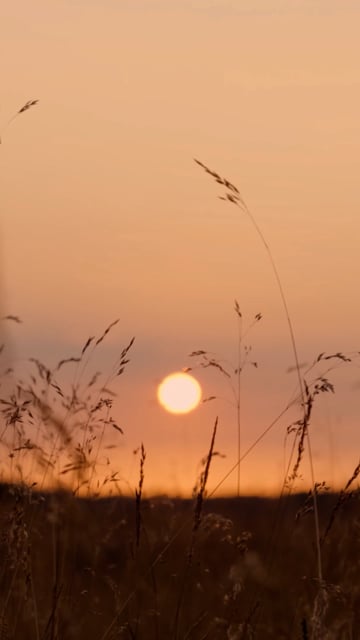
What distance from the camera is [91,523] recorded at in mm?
4648

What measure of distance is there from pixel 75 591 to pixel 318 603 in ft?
9.38

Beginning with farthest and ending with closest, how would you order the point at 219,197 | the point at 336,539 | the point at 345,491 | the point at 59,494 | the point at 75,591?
the point at 75,591 < the point at 336,539 < the point at 219,197 < the point at 59,494 < the point at 345,491

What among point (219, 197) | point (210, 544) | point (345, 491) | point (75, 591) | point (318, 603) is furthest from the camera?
point (210, 544)

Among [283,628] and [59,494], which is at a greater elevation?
[59,494]

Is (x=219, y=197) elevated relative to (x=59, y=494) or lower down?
elevated

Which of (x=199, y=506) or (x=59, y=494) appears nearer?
(x=199, y=506)

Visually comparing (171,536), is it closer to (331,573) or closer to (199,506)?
(199,506)

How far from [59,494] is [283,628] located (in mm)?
1363

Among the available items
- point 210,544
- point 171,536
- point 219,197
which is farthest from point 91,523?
point 210,544

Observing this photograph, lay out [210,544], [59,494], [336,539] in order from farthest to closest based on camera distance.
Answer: [210,544]
[336,539]
[59,494]

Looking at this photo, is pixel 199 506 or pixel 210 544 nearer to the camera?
pixel 199 506

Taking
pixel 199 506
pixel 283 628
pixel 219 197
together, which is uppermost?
pixel 219 197

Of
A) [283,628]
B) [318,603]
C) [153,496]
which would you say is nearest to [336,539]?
[283,628]

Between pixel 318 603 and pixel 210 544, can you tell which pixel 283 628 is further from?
pixel 210 544
